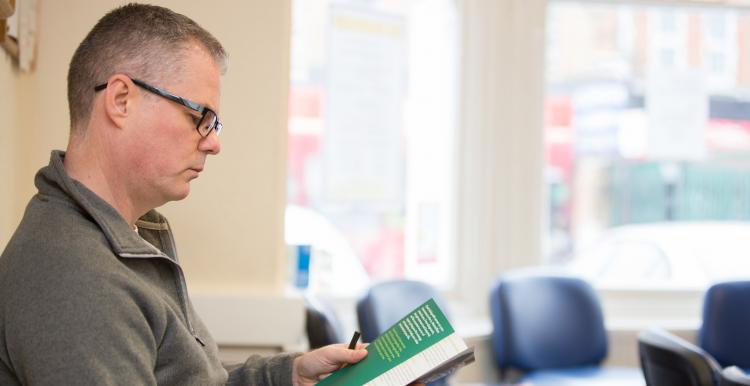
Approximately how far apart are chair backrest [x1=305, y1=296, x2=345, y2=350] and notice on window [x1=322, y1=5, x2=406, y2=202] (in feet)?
4.21

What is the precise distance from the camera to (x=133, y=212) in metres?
1.46

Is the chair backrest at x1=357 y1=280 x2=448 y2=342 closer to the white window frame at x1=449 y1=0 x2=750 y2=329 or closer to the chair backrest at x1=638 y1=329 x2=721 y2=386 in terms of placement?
the white window frame at x1=449 y1=0 x2=750 y2=329

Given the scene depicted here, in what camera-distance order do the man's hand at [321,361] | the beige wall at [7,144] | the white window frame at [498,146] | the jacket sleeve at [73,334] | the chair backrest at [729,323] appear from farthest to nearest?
the white window frame at [498,146], the chair backrest at [729,323], the beige wall at [7,144], the man's hand at [321,361], the jacket sleeve at [73,334]

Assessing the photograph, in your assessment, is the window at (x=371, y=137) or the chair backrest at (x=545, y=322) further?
the window at (x=371, y=137)

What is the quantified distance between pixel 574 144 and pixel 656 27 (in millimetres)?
797

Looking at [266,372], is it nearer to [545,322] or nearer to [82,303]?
[82,303]

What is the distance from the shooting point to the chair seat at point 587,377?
3.39m

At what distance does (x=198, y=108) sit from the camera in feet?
4.72

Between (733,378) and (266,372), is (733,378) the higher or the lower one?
the lower one

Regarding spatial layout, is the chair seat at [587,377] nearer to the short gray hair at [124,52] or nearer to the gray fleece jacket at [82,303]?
the gray fleece jacket at [82,303]

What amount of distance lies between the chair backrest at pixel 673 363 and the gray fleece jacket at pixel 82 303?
5.71ft

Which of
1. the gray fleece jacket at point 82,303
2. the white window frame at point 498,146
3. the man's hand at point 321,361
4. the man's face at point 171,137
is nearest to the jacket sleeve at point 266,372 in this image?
the man's hand at point 321,361

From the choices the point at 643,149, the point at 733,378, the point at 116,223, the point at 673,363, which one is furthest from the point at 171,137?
the point at 643,149

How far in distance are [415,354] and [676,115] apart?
336cm
